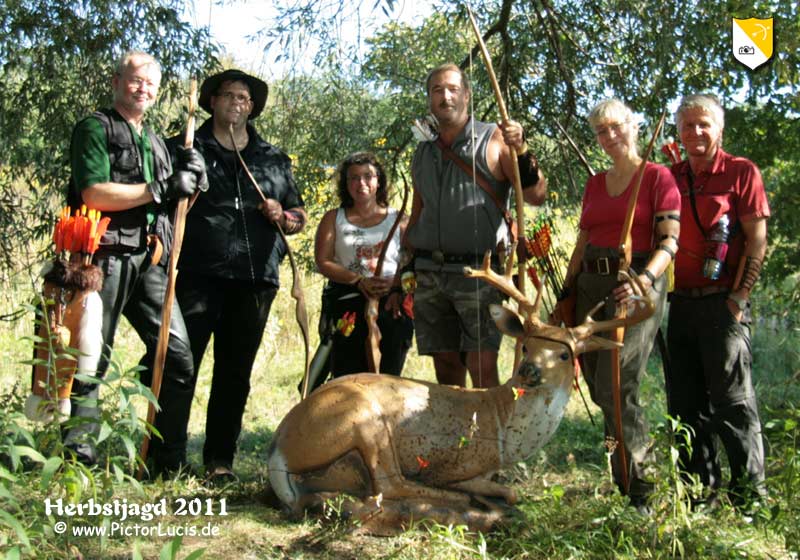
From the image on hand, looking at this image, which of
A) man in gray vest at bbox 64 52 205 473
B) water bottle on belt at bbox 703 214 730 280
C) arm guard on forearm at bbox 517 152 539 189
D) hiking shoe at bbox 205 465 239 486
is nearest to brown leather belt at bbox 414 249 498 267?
arm guard on forearm at bbox 517 152 539 189

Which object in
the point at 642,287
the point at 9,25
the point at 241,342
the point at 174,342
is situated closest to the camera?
the point at 642,287

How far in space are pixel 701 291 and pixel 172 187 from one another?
115 inches

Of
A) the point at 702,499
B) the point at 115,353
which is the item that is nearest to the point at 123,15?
the point at 115,353

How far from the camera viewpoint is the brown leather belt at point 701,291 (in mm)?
4977

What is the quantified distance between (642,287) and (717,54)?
2987 mm

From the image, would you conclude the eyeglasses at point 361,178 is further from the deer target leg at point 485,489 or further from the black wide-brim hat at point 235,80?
the deer target leg at point 485,489

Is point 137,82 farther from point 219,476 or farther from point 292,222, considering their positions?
point 219,476

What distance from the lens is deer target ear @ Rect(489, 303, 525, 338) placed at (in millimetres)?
4781

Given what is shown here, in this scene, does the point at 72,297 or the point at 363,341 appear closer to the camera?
the point at 72,297

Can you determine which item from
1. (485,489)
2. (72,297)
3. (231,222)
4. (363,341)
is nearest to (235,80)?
(231,222)

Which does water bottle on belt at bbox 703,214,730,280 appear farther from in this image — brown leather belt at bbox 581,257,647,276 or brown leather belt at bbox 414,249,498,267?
brown leather belt at bbox 414,249,498,267

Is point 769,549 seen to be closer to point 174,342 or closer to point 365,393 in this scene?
point 365,393

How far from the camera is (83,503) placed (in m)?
4.33

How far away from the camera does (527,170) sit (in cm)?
522
